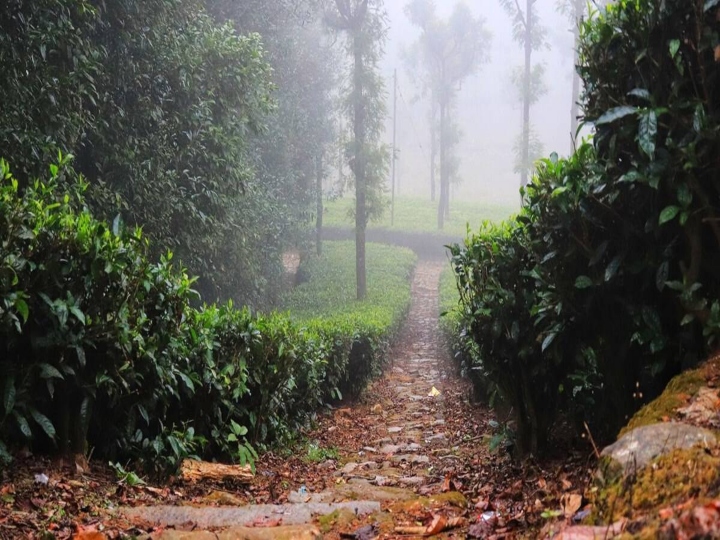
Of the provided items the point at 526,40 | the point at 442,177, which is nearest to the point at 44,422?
the point at 526,40

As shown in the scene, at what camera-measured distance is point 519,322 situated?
4352 mm

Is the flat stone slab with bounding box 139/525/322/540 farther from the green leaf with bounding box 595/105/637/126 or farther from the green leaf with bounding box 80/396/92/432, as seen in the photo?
the green leaf with bounding box 595/105/637/126

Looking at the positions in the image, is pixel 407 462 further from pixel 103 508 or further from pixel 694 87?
pixel 694 87

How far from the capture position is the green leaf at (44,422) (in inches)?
139

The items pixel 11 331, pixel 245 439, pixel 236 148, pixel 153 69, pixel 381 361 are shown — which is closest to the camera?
pixel 11 331

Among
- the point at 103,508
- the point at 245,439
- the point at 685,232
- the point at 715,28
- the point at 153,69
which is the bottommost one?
the point at 245,439

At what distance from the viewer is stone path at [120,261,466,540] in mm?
3160

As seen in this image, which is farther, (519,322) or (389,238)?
(389,238)

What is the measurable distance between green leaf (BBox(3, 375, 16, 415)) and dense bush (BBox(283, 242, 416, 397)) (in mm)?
5245

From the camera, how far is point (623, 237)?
3.45m

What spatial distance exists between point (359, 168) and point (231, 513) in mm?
17194

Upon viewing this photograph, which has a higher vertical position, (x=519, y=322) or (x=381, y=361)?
(x=519, y=322)

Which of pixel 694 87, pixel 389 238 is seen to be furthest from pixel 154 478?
pixel 389 238

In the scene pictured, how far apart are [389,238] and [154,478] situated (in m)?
31.9
